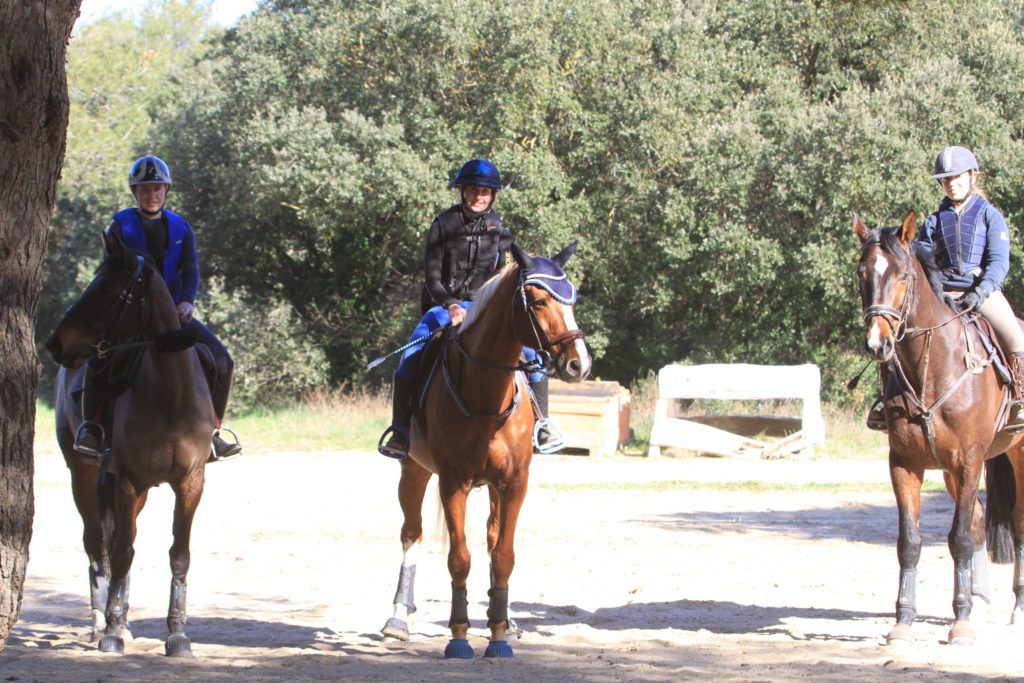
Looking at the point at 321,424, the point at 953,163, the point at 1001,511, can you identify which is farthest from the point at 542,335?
the point at 321,424

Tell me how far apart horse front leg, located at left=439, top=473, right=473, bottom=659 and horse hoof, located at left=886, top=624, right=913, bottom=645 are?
9.29 feet

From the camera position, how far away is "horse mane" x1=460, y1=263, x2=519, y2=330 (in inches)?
281

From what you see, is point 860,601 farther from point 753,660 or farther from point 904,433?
point 753,660

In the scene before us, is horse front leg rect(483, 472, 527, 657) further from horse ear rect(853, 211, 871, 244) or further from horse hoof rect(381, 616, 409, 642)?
horse ear rect(853, 211, 871, 244)

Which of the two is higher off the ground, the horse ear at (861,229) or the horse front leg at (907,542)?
the horse ear at (861,229)

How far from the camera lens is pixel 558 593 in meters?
9.94

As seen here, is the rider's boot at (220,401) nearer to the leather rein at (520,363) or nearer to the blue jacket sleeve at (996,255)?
the leather rein at (520,363)

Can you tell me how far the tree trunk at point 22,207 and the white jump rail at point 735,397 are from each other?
678 inches

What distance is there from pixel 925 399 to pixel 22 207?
5.99m

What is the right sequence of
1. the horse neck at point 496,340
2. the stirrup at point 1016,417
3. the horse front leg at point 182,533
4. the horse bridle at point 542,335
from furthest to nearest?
the stirrup at point 1016,417
the horse front leg at point 182,533
the horse neck at point 496,340
the horse bridle at point 542,335

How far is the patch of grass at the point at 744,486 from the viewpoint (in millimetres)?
16922

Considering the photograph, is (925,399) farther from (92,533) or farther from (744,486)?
(744,486)

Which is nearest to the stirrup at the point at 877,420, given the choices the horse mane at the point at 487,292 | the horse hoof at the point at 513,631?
the horse hoof at the point at 513,631

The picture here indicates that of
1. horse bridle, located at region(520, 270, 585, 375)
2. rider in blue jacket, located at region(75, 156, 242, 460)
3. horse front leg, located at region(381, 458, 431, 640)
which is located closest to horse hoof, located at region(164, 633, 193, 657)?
rider in blue jacket, located at region(75, 156, 242, 460)
